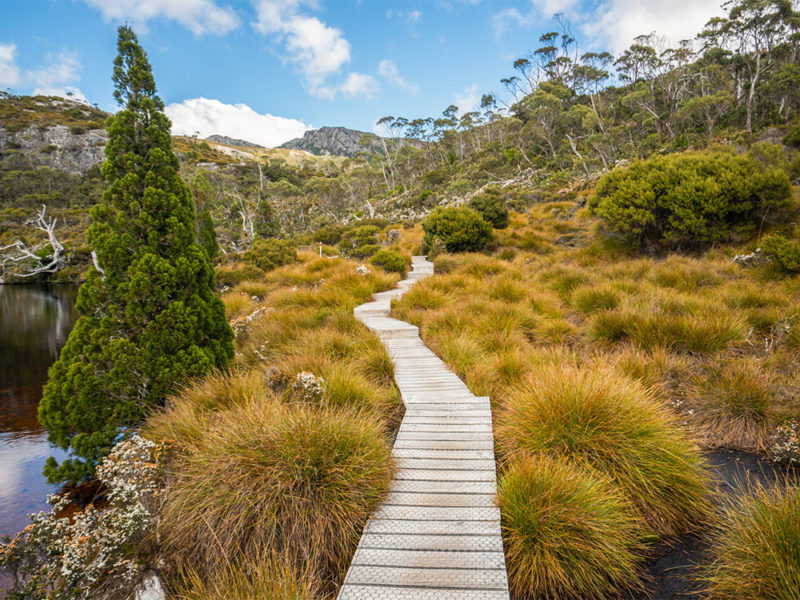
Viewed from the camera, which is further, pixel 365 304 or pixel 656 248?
pixel 656 248

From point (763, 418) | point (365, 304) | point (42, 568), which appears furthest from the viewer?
point (365, 304)

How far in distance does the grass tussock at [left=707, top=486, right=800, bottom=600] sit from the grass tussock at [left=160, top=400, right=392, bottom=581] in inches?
89.5

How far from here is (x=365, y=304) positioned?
9422 millimetres

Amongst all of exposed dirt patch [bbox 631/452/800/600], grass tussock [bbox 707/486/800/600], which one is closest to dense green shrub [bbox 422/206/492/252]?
exposed dirt patch [bbox 631/452/800/600]

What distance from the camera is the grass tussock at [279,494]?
2.64m

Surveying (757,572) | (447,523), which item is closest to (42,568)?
(447,523)

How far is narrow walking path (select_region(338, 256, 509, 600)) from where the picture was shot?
7.25 feet

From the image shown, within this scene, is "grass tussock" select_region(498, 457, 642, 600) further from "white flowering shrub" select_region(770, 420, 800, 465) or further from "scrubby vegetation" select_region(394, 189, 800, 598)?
"white flowering shrub" select_region(770, 420, 800, 465)

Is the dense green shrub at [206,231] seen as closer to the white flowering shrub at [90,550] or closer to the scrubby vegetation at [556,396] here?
the scrubby vegetation at [556,396]

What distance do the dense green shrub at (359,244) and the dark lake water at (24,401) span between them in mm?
11550

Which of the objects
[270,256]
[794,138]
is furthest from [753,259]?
[270,256]

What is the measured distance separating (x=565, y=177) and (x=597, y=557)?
1210 inches

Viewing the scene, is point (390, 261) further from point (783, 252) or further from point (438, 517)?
point (438, 517)

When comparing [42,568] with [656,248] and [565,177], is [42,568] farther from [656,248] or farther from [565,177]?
[565,177]
